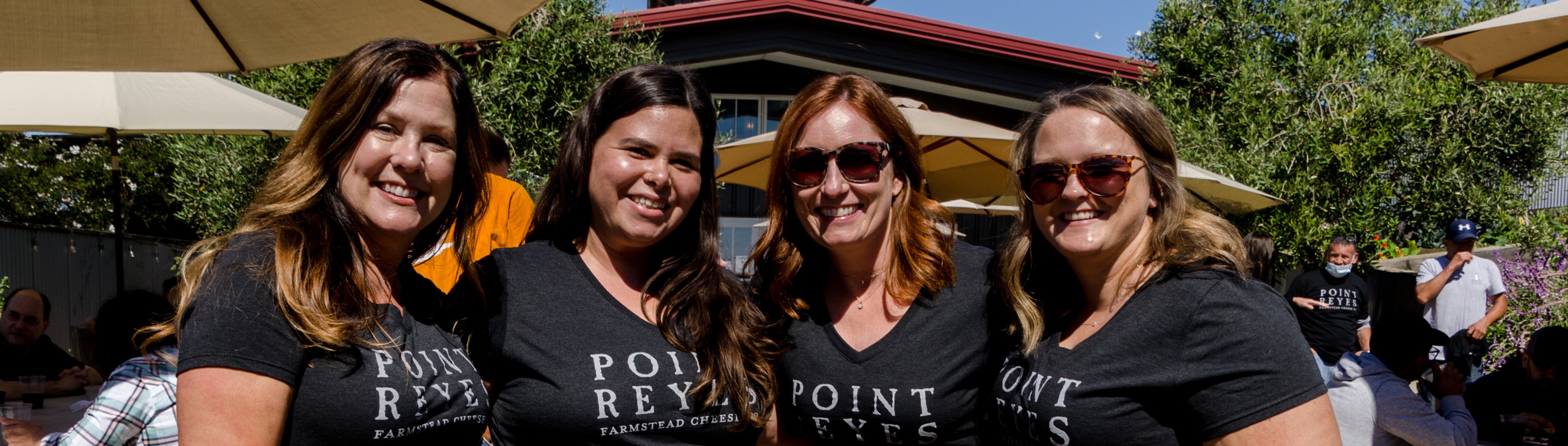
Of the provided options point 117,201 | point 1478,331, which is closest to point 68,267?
point 117,201

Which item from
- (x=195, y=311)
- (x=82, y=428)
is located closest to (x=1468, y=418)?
(x=195, y=311)

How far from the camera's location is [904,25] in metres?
9.51

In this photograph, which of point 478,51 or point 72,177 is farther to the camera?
point 72,177

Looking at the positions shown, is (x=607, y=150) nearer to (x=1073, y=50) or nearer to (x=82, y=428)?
(x=82, y=428)

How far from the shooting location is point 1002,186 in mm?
7621

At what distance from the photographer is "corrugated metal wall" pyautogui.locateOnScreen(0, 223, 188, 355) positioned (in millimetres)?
9695

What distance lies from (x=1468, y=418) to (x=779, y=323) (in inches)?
125

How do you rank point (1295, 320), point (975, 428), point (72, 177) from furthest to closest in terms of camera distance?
point (72, 177) → point (975, 428) → point (1295, 320)

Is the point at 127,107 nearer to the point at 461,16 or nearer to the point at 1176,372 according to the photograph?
the point at 461,16

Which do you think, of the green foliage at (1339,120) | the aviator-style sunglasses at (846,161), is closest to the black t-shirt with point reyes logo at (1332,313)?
the green foliage at (1339,120)

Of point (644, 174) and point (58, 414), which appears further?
point (58, 414)

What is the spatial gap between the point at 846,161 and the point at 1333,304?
659 centimetres

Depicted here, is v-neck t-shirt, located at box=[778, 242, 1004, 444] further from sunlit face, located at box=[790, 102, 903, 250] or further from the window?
the window

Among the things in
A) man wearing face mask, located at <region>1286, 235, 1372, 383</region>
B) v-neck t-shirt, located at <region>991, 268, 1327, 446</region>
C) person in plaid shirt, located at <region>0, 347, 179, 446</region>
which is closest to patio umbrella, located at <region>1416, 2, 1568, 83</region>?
v-neck t-shirt, located at <region>991, 268, 1327, 446</region>
